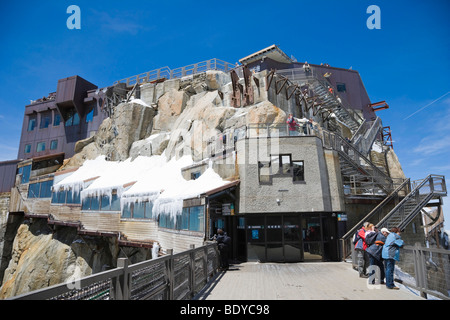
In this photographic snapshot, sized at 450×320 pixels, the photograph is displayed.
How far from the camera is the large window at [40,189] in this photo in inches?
1415

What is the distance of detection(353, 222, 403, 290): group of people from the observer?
27.2 feet

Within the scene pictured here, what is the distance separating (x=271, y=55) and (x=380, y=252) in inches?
1368

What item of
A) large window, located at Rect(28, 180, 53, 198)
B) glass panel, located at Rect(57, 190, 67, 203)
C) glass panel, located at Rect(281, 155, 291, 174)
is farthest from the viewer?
large window, located at Rect(28, 180, 53, 198)

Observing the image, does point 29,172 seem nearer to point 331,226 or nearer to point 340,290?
point 331,226

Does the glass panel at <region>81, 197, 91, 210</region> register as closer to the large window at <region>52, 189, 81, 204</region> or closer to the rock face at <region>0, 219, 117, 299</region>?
the large window at <region>52, 189, 81, 204</region>

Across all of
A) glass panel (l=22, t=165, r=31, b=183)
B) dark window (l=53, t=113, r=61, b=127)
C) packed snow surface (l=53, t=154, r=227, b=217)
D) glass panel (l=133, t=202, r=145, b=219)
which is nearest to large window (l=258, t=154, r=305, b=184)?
packed snow surface (l=53, t=154, r=227, b=217)

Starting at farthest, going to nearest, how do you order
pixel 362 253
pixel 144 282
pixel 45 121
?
pixel 45 121 < pixel 362 253 < pixel 144 282

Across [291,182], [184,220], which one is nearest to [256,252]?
[291,182]

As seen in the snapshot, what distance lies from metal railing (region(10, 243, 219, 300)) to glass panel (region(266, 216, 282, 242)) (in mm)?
7006

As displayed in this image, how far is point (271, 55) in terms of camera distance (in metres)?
39.0

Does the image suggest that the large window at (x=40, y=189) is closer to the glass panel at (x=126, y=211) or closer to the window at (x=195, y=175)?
the glass panel at (x=126, y=211)

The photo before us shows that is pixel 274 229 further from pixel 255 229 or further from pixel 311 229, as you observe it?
pixel 311 229

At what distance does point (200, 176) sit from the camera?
Result: 20.4 metres

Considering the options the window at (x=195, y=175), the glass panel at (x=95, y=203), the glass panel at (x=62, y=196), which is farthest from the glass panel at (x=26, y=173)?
the window at (x=195, y=175)
